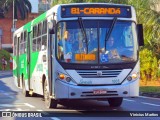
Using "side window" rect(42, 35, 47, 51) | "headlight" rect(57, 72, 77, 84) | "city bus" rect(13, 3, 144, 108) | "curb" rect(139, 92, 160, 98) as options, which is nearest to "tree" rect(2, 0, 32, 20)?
"curb" rect(139, 92, 160, 98)

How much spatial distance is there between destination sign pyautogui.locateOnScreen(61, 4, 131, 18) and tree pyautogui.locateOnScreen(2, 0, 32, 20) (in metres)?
60.7

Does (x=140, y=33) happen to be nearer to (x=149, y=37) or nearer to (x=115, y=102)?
(x=115, y=102)

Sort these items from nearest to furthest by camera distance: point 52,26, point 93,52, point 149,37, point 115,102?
point 93,52 < point 52,26 < point 115,102 < point 149,37

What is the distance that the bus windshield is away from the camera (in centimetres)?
1466

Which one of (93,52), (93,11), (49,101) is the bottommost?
(49,101)

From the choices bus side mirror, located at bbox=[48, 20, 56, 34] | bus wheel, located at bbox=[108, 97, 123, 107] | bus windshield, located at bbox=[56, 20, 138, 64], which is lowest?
bus wheel, located at bbox=[108, 97, 123, 107]

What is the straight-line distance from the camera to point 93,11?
1508 centimetres

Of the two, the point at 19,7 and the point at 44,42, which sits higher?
the point at 19,7

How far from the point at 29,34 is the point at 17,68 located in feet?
18.2

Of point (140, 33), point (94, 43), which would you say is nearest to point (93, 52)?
point (94, 43)

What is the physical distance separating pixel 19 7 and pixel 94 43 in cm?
6297

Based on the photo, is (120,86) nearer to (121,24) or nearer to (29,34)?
(121,24)

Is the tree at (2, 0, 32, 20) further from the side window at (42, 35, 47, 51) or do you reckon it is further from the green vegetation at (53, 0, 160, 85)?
the side window at (42, 35, 47, 51)

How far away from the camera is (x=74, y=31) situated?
14.8 m
